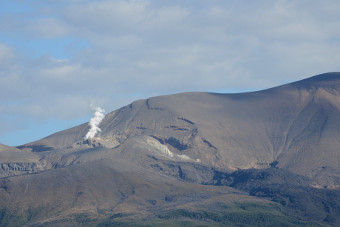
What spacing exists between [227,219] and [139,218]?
2083cm

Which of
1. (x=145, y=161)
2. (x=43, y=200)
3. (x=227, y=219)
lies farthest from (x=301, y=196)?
(x=43, y=200)

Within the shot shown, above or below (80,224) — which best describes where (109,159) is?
above

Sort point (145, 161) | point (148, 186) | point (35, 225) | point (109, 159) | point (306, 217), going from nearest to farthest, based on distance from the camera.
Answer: point (35, 225) < point (306, 217) < point (148, 186) < point (109, 159) < point (145, 161)

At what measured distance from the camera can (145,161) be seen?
19375 centimetres

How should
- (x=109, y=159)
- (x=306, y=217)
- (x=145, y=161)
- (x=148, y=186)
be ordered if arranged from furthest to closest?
(x=145, y=161), (x=109, y=159), (x=148, y=186), (x=306, y=217)

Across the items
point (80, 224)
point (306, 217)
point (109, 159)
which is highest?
→ point (109, 159)

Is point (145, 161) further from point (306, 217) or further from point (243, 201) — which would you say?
point (306, 217)

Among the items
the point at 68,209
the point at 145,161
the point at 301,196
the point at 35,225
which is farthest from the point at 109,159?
the point at 301,196

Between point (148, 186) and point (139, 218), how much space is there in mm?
23292

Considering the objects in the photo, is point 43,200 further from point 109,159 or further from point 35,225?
point 109,159

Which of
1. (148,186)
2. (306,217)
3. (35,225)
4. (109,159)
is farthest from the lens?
(109,159)

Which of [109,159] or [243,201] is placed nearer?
[243,201]

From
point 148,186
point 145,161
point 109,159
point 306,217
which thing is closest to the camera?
point 306,217

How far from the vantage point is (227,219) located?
150 metres
